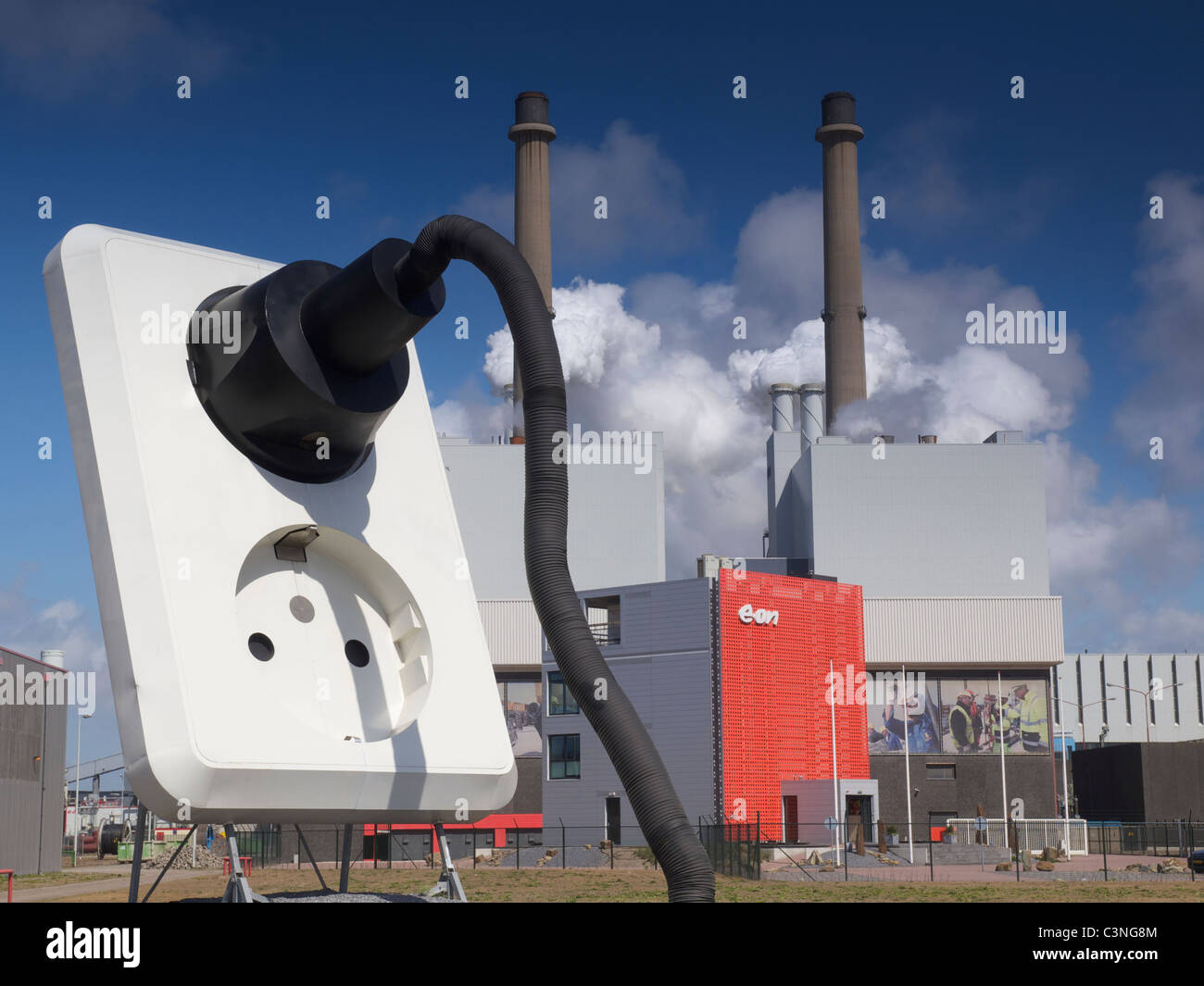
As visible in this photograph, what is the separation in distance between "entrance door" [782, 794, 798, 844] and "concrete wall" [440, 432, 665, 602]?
31501 mm

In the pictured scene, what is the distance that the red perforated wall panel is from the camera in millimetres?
68938

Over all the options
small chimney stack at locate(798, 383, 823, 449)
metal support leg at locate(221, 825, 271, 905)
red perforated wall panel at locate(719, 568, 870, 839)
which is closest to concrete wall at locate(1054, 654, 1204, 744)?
small chimney stack at locate(798, 383, 823, 449)

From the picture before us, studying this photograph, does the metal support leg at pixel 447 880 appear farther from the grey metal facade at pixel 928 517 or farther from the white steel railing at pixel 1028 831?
the grey metal facade at pixel 928 517

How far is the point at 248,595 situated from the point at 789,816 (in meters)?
63.6

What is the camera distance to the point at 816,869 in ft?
158

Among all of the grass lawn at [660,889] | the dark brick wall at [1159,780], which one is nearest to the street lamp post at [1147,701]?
the dark brick wall at [1159,780]

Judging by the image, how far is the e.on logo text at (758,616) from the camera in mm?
70062

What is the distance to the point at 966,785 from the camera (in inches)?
3656

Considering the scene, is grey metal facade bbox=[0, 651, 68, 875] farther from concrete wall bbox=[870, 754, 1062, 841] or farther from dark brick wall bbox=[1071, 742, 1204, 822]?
dark brick wall bbox=[1071, 742, 1204, 822]

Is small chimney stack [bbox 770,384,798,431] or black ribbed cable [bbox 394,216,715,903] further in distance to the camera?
small chimney stack [bbox 770,384,798,431]

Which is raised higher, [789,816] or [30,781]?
[30,781]

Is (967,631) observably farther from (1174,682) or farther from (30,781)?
(30,781)

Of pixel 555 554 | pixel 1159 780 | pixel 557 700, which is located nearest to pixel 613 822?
pixel 557 700
